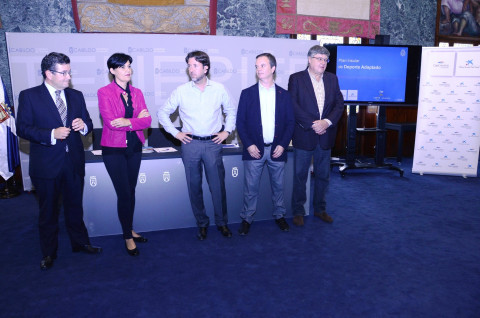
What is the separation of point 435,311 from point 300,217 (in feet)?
5.52

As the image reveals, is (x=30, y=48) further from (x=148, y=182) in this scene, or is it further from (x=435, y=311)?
(x=435, y=311)

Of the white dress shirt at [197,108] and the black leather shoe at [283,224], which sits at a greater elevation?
the white dress shirt at [197,108]

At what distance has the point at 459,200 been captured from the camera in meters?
4.79

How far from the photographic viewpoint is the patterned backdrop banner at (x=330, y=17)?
6.43m

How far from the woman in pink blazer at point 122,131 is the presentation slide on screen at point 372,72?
12.6 feet

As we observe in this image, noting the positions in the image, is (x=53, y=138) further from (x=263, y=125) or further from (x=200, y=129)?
(x=263, y=125)

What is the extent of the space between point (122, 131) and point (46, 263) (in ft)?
3.87

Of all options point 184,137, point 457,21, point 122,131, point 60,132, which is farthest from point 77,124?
point 457,21

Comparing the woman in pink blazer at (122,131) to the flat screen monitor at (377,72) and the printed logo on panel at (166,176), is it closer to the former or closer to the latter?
the printed logo on panel at (166,176)

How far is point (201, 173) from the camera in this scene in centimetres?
344

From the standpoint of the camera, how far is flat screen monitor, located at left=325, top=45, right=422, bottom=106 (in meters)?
5.95

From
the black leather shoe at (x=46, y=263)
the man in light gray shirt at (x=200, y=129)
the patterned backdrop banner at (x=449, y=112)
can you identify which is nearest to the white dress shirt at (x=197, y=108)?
the man in light gray shirt at (x=200, y=129)

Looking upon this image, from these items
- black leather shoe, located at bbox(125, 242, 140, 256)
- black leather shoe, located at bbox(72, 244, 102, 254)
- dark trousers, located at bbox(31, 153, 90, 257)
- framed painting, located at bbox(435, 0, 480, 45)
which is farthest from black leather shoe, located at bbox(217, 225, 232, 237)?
framed painting, located at bbox(435, 0, 480, 45)

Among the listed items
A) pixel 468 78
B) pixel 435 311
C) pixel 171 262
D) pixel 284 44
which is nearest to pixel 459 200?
pixel 468 78
